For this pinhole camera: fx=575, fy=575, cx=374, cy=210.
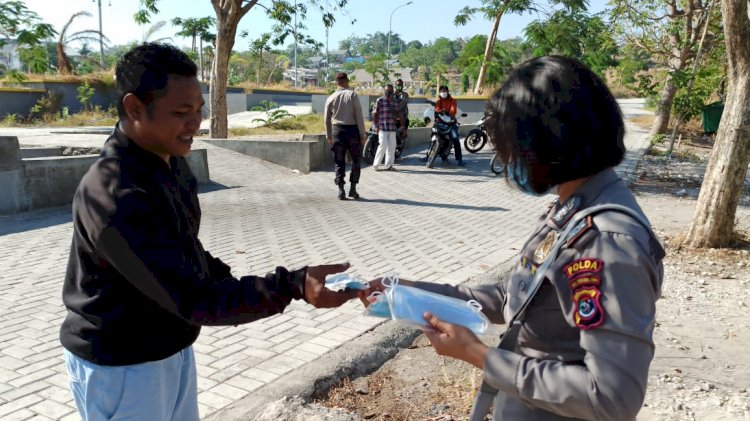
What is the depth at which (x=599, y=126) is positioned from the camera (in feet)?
4.17

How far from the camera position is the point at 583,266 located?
118 centimetres

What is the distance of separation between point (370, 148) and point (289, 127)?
8263 millimetres

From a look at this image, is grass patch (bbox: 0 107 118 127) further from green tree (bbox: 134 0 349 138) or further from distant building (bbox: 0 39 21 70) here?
green tree (bbox: 134 0 349 138)

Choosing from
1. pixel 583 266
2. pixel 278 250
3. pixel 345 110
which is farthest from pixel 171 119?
pixel 345 110

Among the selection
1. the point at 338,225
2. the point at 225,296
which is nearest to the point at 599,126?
the point at 225,296

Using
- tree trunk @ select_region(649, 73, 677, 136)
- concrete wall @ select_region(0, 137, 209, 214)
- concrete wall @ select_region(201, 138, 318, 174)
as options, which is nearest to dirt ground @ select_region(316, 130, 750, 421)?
concrete wall @ select_region(0, 137, 209, 214)

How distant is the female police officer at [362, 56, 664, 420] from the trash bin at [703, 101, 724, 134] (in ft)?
71.5

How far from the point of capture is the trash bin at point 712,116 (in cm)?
2029

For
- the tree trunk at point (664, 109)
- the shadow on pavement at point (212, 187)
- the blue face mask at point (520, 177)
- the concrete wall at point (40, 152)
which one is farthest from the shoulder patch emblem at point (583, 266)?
the tree trunk at point (664, 109)

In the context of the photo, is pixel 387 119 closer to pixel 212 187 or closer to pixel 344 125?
pixel 344 125

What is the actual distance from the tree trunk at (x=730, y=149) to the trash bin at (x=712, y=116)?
16036mm

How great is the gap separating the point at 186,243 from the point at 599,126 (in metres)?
1.16

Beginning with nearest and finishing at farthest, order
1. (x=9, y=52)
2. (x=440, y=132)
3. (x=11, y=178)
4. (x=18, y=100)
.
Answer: (x=11, y=178)
(x=440, y=132)
(x=9, y=52)
(x=18, y=100)

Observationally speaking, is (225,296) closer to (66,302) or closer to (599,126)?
(66,302)
